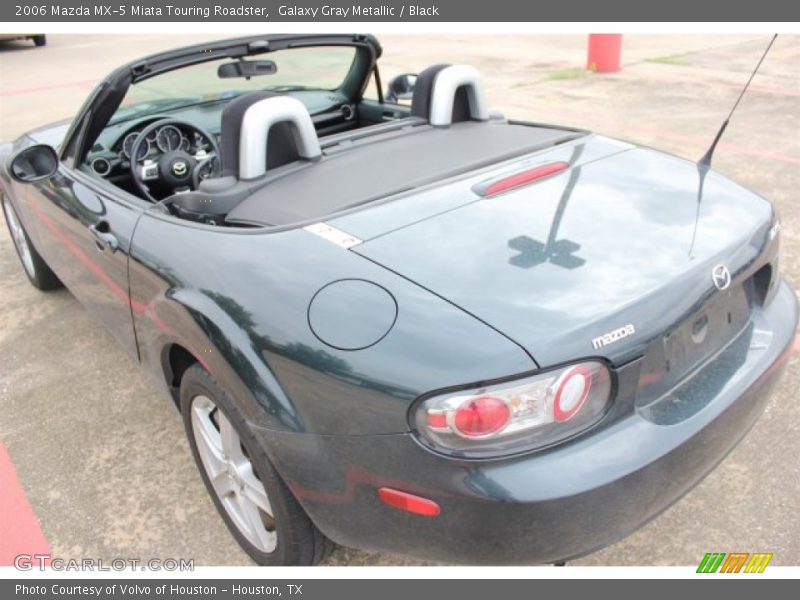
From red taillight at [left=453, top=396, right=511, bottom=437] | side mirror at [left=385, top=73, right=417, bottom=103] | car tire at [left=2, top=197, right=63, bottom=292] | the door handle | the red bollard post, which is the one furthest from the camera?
the red bollard post

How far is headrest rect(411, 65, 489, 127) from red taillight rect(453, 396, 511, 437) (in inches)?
69.8

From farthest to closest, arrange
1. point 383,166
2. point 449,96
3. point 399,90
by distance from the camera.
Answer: point 399,90 → point 449,96 → point 383,166

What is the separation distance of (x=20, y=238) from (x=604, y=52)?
341 inches

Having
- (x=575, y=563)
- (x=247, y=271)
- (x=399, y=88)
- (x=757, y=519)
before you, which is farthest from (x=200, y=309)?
(x=399, y=88)

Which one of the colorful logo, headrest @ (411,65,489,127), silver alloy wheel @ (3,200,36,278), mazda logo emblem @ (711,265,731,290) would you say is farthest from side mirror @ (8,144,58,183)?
the colorful logo

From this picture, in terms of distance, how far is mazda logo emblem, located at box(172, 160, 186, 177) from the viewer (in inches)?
126

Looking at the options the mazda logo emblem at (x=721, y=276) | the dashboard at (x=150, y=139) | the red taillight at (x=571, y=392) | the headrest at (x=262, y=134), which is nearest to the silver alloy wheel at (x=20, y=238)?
the dashboard at (x=150, y=139)

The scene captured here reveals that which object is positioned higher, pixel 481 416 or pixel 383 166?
pixel 383 166

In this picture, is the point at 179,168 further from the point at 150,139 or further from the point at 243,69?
the point at 243,69

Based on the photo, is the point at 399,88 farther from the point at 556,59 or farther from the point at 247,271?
the point at 556,59

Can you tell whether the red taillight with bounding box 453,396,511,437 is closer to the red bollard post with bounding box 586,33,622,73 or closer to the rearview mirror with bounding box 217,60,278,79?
the rearview mirror with bounding box 217,60,278,79

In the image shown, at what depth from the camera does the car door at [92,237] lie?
2.61 meters

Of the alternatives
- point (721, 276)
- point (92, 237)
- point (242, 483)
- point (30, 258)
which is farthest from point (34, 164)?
point (721, 276)

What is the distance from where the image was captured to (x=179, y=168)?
321 centimetres
